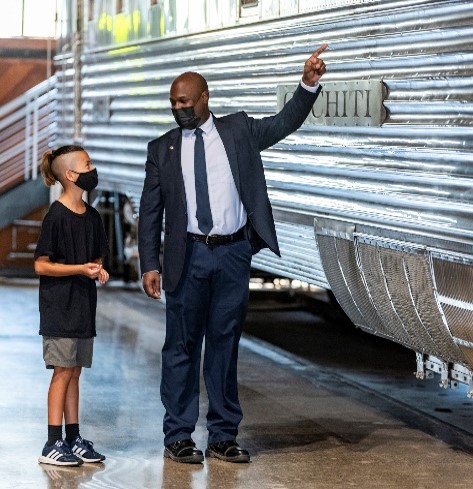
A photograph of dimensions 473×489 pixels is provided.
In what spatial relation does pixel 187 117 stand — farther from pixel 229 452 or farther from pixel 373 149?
pixel 229 452

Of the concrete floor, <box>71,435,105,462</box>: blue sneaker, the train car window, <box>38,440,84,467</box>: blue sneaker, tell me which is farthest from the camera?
the train car window

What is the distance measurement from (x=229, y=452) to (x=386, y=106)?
176cm

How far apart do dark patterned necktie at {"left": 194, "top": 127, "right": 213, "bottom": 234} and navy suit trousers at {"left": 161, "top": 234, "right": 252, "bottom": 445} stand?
0.32ft

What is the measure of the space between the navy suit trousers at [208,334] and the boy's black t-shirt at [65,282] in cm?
41

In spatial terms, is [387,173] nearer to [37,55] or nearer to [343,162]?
[343,162]

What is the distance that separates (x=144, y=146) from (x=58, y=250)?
4.65 m

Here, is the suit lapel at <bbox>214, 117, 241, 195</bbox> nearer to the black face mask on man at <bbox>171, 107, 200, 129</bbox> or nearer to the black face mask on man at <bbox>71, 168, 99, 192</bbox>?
the black face mask on man at <bbox>171, 107, 200, 129</bbox>

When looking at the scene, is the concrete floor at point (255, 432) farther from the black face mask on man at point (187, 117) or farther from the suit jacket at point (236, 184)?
the black face mask on man at point (187, 117)

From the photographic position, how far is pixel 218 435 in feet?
22.2

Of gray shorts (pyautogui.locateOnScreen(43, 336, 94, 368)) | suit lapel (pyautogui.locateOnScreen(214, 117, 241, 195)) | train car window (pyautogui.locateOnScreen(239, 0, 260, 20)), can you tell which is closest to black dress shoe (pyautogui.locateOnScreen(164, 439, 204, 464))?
gray shorts (pyautogui.locateOnScreen(43, 336, 94, 368))

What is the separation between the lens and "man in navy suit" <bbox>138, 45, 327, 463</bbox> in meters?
6.68

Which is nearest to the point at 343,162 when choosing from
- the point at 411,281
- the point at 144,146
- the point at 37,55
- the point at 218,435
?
the point at 411,281

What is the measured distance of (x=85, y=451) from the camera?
262 inches

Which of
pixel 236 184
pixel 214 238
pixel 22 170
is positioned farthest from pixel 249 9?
pixel 22 170
